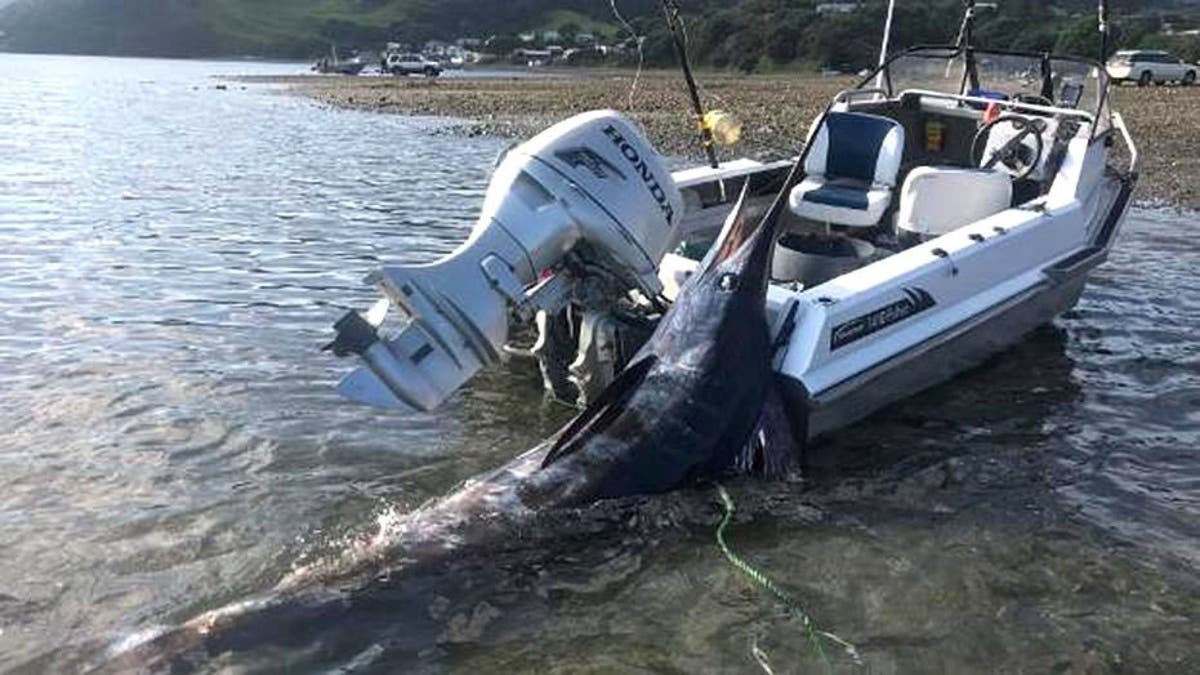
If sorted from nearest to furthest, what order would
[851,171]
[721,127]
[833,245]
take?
[833,245] → [721,127] → [851,171]

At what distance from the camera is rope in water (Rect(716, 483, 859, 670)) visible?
448 centimetres

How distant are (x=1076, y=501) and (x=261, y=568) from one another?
4072mm

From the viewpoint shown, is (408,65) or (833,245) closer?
(833,245)

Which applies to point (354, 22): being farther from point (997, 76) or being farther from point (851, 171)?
point (851, 171)

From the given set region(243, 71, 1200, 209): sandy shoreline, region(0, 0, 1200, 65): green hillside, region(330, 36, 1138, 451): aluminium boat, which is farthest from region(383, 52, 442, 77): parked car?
region(330, 36, 1138, 451): aluminium boat

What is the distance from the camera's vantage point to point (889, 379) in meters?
6.58

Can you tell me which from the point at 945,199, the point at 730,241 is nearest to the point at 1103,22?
the point at 945,199

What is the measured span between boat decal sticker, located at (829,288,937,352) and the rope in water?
3.62ft

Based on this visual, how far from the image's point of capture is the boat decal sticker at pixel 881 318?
6114mm

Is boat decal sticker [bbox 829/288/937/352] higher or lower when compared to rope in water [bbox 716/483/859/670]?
higher

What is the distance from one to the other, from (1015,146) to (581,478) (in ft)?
19.1

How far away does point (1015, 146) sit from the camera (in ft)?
30.8

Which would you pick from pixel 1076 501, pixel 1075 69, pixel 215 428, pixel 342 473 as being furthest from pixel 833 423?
pixel 1075 69

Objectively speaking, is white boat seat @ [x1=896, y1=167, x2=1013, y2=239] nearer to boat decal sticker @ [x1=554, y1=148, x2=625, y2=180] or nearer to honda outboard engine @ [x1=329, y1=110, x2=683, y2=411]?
honda outboard engine @ [x1=329, y1=110, x2=683, y2=411]
